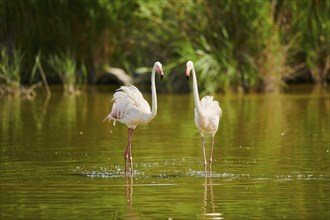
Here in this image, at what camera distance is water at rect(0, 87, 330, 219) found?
352 inches

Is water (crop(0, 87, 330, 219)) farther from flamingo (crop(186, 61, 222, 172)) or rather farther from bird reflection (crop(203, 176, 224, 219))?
→ flamingo (crop(186, 61, 222, 172))

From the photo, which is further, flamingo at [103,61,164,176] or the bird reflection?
flamingo at [103,61,164,176]

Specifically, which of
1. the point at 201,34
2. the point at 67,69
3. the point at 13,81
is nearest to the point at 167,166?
the point at 201,34

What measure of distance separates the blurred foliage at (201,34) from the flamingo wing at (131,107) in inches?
434

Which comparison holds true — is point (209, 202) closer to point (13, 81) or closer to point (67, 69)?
point (67, 69)

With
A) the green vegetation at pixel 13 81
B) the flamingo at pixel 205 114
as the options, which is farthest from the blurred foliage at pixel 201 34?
the flamingo at pixel 205 114

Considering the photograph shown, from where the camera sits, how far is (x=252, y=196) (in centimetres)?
950

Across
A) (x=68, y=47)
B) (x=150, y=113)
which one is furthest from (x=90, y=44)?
(x=150, y=113)

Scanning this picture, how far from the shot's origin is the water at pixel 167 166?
8.95 meters

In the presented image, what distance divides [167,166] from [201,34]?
1242 centimetres

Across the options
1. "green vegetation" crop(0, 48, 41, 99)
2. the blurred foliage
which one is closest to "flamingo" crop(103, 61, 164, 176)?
the blurred foliage

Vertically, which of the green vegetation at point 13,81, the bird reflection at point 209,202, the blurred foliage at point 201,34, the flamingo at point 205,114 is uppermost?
the blurred foliage at point 201,34

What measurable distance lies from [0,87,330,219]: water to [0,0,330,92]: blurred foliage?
12.0ft

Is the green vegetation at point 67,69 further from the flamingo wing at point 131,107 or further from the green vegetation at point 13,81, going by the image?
the flamingo wing at point 131,107
